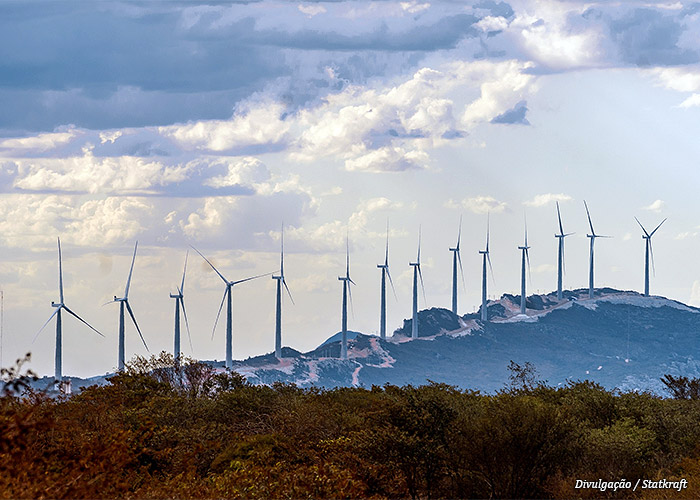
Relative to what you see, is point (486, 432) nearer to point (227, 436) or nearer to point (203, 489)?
point (203, 489)

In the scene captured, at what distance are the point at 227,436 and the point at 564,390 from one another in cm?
1933

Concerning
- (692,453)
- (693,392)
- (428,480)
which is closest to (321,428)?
(428,480)

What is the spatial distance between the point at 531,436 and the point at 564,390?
20539mm

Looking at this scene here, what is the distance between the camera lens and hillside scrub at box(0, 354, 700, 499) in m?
37.6

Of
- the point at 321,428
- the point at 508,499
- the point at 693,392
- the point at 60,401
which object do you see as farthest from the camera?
the point at 693,392

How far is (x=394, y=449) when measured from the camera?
42750 mm

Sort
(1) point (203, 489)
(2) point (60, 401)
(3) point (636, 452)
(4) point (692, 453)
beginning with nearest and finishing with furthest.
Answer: (1) point (203, 489) → (3) point (636, 452) → (4) point (692, 453) → (2) point (60, 401)

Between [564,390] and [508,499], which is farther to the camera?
[564,390]

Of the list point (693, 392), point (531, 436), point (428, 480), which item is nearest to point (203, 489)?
point (428, 480)

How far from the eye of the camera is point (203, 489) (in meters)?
36.6

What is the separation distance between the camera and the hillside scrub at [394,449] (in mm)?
37591

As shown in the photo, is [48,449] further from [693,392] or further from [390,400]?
[693,392]

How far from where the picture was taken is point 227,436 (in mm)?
51562

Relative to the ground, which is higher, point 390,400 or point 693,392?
point 390,400
